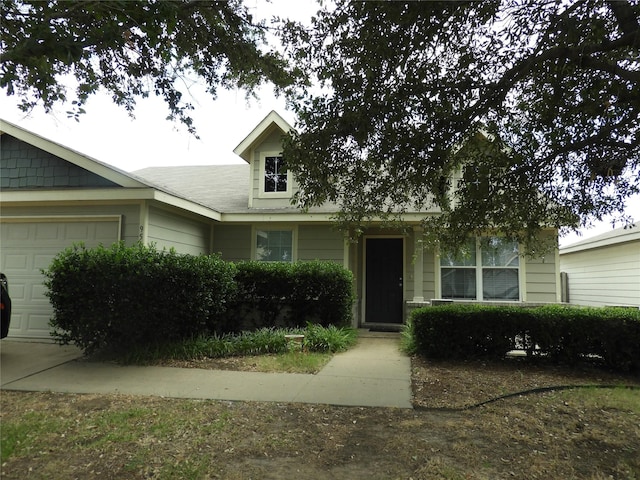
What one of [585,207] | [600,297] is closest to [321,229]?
[585,207]

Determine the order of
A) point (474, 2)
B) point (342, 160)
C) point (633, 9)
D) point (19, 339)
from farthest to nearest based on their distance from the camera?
point (19, 339) → point (342, 160) → point (474, 2) → point (633, 9)

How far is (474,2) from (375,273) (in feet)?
24.4

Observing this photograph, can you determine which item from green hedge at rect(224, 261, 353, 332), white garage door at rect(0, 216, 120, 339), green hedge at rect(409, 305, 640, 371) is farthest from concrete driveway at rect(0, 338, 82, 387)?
green hedge at rect(409, 305, 640, 371)

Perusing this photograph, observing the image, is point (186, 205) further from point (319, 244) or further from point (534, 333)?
point (534, 333)

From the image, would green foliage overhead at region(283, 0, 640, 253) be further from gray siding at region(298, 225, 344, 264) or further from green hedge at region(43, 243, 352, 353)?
gray siding at region(298, 225, 344, 264)

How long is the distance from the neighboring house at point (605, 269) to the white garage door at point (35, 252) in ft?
41.3

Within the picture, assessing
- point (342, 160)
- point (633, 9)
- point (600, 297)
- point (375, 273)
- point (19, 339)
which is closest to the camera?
point (633, 9)

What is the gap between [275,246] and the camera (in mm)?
10695

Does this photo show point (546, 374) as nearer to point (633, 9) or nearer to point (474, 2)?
point (633, 9)

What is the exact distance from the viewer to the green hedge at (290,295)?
8820 mm

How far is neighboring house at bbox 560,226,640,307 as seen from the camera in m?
12.3

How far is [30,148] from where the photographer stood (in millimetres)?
8211

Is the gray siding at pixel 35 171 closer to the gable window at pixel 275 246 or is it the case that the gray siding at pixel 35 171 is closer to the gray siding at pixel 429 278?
the gable window at pixel 275 246

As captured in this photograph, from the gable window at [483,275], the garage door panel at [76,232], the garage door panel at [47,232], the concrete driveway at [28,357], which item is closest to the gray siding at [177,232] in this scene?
the garage door panel at [76,232]
